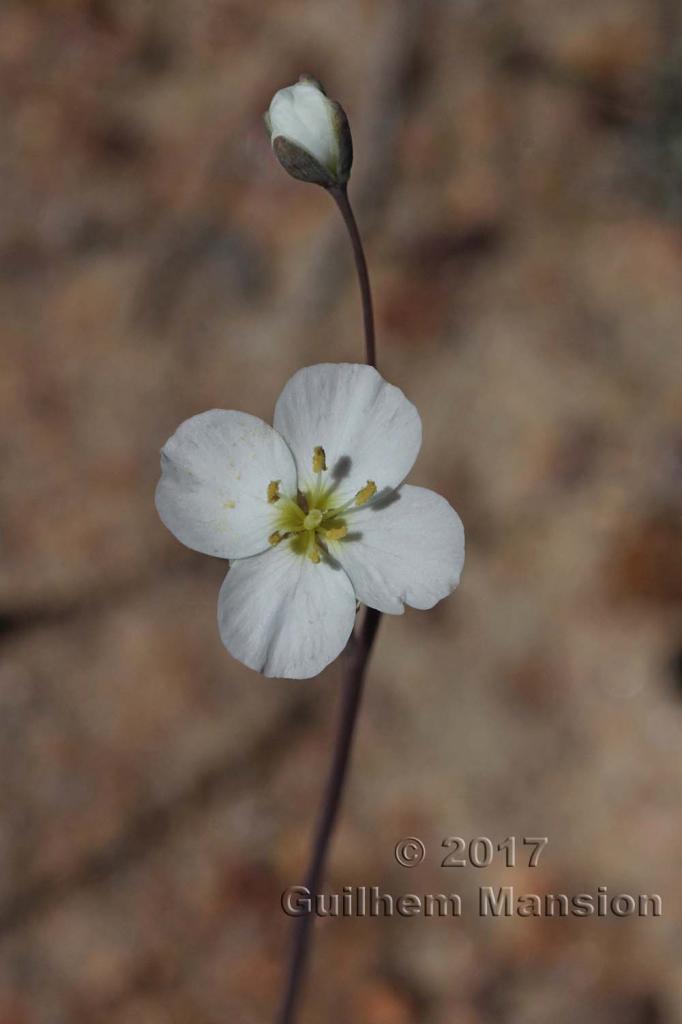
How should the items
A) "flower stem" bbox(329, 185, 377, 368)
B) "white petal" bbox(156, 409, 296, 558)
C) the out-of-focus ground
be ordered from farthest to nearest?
1. the out-of-focus ground
2. "white petal" bbox(156, 409, 296, 558)
3. "flower stem" bbox(329, 185, 377, 368)

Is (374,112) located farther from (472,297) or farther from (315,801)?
(315,801)

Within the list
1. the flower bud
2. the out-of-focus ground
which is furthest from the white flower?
the out-of-focus ground

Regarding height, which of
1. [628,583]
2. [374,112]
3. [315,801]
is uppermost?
[374,112]

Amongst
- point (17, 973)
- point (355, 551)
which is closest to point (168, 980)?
point (17, 973)

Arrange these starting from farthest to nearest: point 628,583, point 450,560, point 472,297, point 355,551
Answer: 1. point 472,297
2. point 628,583
3. point 355,551
4. point 450,560

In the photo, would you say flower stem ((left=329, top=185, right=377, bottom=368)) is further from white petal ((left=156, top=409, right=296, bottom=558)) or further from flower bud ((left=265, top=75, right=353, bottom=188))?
white petal ((left=156, top=409, right=296, bottom=558))

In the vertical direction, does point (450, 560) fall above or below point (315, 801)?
below

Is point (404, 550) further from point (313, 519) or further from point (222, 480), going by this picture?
point (222, 480)
